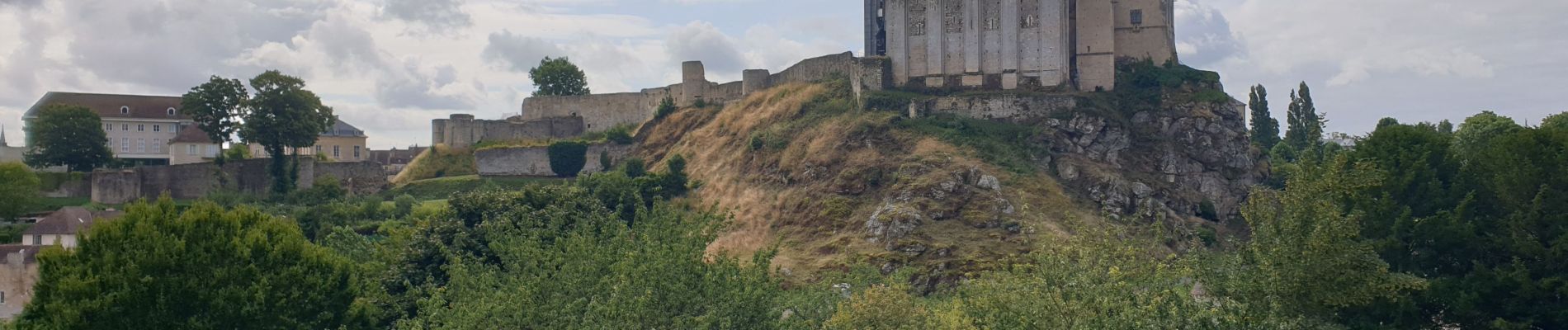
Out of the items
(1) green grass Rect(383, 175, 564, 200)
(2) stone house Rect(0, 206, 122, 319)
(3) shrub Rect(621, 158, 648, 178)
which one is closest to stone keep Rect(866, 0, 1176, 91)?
(3) shrub Rect(621, 158, 648, 178)

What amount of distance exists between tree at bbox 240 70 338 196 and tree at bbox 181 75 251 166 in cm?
71

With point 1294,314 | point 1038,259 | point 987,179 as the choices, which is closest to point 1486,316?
point 1294,314

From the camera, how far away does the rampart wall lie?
78688 millimetres

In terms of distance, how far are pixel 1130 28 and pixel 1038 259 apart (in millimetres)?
39055

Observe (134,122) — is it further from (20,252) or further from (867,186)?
(867,186)

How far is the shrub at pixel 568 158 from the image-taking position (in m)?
83.5

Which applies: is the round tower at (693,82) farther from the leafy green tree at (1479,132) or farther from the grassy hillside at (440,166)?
the leafy green tree at (1479,132)

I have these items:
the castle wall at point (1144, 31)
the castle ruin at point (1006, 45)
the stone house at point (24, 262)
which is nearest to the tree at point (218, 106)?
the stone house at point (24, 262)

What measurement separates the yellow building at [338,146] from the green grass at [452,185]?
254 inches

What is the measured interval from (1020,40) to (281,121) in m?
34.5

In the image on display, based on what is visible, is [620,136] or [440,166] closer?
[620,136]

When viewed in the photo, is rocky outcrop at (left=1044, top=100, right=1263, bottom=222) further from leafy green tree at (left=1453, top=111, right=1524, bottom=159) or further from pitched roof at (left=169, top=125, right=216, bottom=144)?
pitched roof at (left=169, top=125, right=216, bottom=144)

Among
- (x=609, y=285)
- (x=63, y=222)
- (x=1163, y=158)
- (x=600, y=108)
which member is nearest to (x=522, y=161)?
(x=600, y=108)

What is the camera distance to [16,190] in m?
74.0
